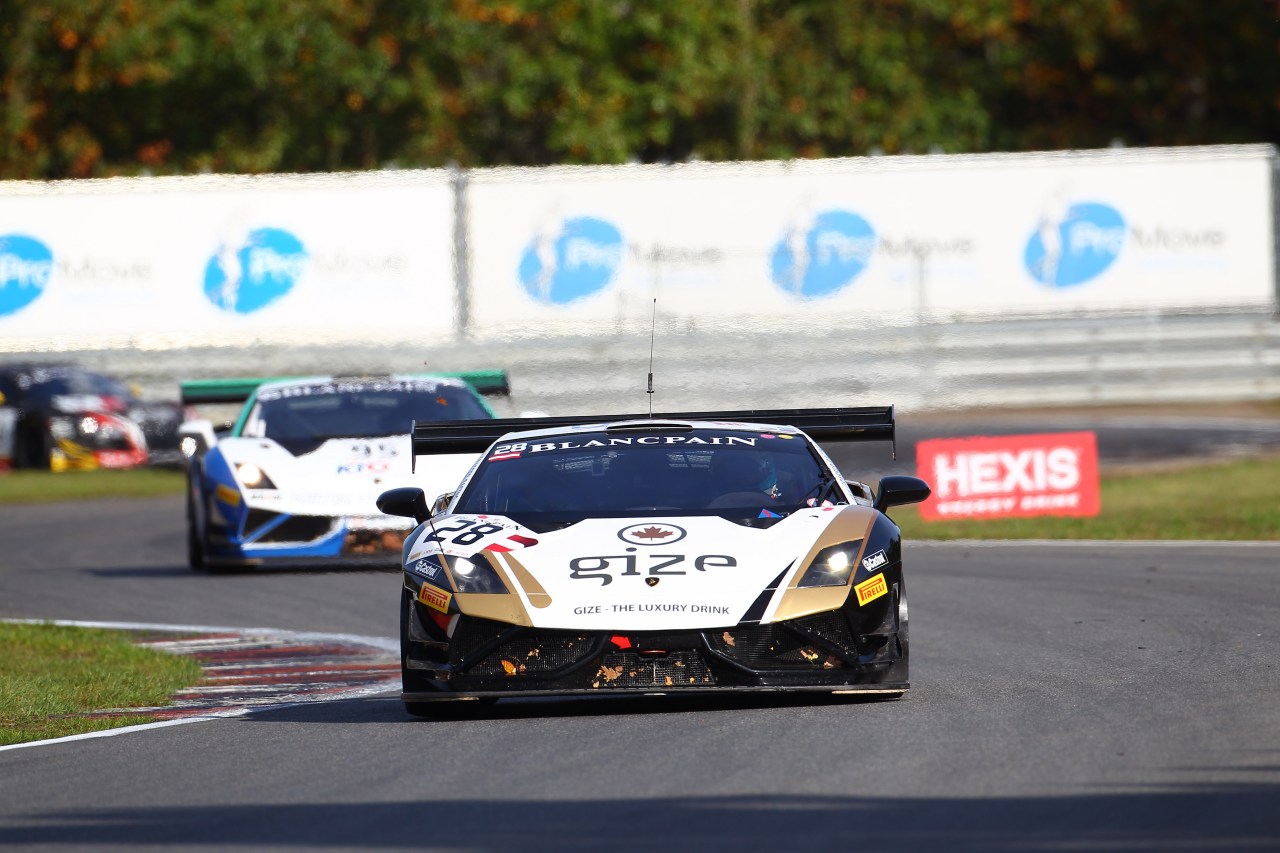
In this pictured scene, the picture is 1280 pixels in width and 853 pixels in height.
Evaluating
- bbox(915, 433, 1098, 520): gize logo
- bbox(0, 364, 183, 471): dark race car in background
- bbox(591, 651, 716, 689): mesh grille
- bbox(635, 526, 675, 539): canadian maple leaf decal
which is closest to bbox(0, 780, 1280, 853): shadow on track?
bbox(591, 651, 716, 689): mesh grille

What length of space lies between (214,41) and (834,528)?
3108cm

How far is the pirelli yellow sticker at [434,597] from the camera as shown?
866 centimetres

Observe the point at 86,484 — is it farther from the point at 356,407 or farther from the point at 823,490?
the point at 823,490

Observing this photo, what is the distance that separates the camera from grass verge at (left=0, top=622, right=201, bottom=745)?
9.49 meters

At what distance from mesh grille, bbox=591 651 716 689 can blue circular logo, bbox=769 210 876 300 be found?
1973 cm

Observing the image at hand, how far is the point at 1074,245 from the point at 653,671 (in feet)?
69.9

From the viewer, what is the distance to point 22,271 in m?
28.6

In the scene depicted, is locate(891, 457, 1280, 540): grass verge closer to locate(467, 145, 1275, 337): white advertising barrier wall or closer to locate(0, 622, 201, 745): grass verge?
locate(467, 145, 1275, 337): white advertising barrier wall

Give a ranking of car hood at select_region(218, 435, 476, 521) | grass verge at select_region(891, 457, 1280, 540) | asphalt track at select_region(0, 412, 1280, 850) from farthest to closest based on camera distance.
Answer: grass verge at select_region(891, 457, 1280, 540), car hood at select_region(218, 435, 476, 521), asphalt track at select_region(0, 412, 1280, 850)

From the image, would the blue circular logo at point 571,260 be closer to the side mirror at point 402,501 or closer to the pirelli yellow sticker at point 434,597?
the side mirror at point 402,501

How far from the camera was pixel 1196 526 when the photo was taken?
18.5m

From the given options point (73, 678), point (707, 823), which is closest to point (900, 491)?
point (707, 823)

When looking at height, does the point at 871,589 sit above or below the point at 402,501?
below

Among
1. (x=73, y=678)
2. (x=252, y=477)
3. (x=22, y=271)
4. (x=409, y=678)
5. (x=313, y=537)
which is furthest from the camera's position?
(x=22, y=271)
